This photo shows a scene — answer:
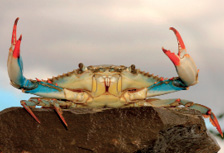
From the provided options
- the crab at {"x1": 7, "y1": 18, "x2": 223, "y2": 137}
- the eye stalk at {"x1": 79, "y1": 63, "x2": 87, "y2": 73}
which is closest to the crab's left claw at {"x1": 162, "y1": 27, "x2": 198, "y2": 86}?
the crab at {"x1": 7, "y1": 18, "x2": 223, "y2": 137}

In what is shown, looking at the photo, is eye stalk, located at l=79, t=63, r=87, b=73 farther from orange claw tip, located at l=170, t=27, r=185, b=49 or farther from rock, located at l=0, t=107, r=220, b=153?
orange claw tip, located at l=170, t=27, r=185, b=49

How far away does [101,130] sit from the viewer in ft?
16.5

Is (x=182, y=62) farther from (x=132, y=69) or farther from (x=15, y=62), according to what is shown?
(x=15, y=62)

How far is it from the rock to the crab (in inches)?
13.7

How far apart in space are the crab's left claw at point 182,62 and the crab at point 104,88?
0.44 feet

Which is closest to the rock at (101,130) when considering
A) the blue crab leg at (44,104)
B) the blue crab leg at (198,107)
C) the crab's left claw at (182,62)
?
the blue crab leg at (44,104)

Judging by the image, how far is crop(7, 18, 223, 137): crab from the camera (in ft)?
18.6

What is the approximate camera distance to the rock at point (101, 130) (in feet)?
16.3

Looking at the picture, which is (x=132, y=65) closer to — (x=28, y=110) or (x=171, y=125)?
(x=171, y=125)

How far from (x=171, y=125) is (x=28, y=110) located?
2.15 meters

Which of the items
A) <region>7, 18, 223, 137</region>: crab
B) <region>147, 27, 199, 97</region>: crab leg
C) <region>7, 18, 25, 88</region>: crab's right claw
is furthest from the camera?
<region>7, 18, 223, 137</region>: crab

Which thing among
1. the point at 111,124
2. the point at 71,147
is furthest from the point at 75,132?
A: the point at 111,124

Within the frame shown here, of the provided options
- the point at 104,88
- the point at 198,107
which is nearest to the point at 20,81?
the point at 104,88

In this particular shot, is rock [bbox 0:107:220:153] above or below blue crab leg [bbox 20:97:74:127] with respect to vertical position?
below
